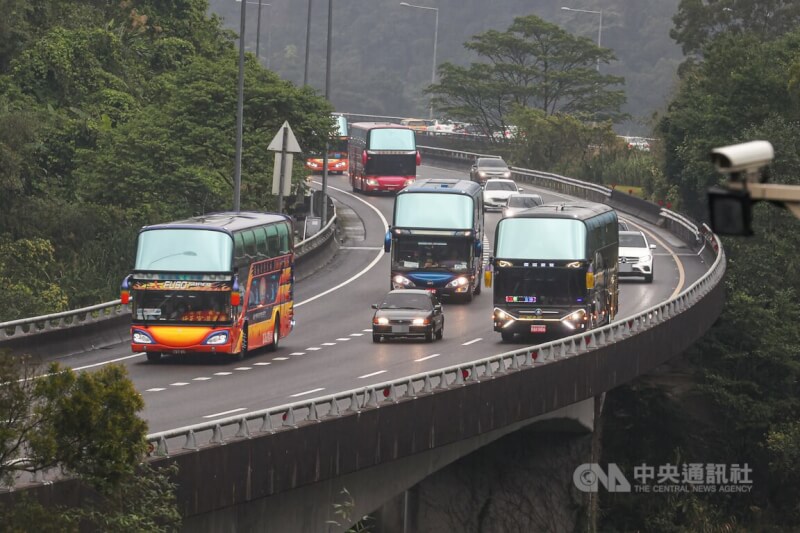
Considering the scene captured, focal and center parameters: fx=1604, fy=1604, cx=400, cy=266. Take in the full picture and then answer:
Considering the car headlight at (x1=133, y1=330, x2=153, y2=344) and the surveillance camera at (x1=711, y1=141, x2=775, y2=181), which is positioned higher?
the surveillance camera at (x1=711, y1=141, x2=775, y2=181)

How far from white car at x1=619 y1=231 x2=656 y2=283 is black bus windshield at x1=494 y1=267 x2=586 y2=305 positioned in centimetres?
1745

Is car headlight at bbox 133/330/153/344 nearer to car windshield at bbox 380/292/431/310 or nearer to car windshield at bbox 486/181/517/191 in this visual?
car windshield at bbox 380/292/431/310

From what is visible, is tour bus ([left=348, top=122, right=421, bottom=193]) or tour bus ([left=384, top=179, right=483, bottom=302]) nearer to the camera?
tour bus ([left=384, top=179, right=483, bottom=302])

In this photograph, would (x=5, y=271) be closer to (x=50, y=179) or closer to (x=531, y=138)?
(x=50, y=179)

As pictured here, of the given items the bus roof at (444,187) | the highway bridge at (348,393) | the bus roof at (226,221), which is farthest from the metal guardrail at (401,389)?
the bus roof at (444,187)

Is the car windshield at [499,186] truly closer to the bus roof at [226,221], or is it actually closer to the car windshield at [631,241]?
the car windshield at [631,241]

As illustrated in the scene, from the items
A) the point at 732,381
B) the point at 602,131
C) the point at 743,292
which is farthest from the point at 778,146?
the point at 602,131

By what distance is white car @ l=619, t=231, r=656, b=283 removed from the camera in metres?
58.9

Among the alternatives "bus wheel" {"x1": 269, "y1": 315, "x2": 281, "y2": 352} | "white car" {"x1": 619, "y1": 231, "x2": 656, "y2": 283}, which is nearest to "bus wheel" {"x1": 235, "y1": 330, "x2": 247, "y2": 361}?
"bus wheel" {"x1": 269, "y1": 315, "x2": 281, "y2": 352}

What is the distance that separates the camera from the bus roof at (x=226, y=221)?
36250mm

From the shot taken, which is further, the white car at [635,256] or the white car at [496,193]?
the white car at [496,193]

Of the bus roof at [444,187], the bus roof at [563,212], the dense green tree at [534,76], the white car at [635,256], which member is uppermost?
the dense green tree at [534,76]

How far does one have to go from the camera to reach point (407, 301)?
4344 cm

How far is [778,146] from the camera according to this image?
6600 centimetres
